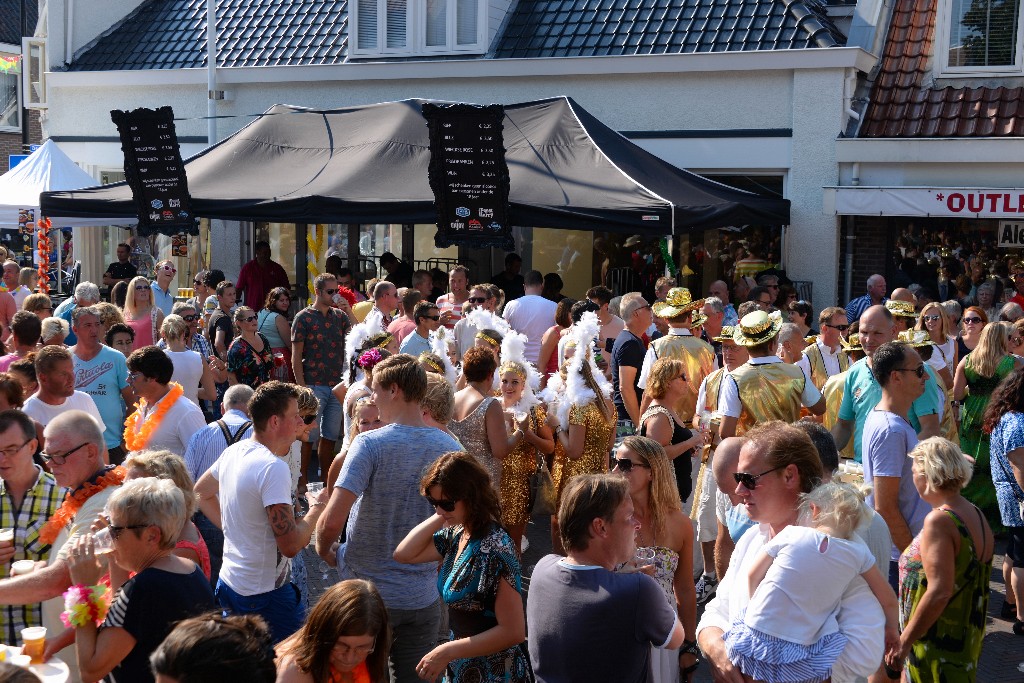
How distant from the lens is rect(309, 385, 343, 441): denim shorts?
9.85 metres

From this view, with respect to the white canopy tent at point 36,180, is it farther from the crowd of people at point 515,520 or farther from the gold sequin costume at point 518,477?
the gold sequin costume at point 518,477

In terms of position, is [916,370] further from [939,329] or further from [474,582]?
[939,329]

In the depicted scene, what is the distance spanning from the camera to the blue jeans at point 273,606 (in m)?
→ 4.70

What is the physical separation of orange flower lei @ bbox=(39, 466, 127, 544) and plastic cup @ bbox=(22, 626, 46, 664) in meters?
0.82

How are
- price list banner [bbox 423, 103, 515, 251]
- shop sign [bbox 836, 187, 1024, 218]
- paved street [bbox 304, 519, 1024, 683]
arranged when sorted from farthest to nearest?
shop sign [bbox 836, 187, 1024, 218] → price list banner [bbox 423, 103, 515, 251] → paved street [bbox 304, 519, 1024, 683]

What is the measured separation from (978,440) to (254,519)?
6.09 meters

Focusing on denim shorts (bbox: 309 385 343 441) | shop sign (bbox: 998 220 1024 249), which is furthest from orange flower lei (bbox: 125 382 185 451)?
shop sign (bbox: 998 220 1024 249)

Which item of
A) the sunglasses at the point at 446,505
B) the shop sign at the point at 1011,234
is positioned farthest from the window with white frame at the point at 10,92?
the sunglasses at the point at 446,505

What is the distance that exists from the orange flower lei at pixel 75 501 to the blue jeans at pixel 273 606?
0.65m

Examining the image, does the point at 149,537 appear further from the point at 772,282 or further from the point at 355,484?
the point at 772,282

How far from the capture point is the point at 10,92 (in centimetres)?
3369

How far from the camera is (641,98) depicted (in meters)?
15.4

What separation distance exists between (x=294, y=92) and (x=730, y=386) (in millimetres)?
13075

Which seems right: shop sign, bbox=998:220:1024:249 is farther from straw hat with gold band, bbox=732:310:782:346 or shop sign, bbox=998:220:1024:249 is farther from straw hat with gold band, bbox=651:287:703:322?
straw hat with gold band, bbox=732:310:782:346
